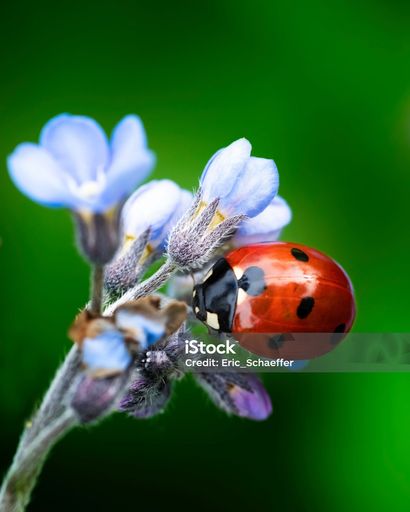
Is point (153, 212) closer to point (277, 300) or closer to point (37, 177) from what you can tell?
point (277, 300)

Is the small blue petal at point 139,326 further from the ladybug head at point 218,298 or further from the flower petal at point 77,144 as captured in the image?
the ladybug head at point 218,298

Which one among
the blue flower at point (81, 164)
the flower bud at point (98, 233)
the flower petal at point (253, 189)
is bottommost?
the flower petal at point (253, 189)

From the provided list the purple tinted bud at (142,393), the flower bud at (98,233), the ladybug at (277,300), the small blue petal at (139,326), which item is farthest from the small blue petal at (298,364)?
the flower bud at (98,233)

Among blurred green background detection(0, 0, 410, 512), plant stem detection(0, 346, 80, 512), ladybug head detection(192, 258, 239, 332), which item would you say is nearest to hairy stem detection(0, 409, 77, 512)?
plant stem detection(0, 346, 80, 512)

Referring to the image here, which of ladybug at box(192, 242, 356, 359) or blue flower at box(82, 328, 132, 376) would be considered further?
ladybug at box(192, 242, 356, 359)

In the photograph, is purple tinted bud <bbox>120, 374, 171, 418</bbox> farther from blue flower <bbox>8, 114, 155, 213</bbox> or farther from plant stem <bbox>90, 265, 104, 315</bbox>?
blue flower <bbox>8, 114, 155, 213</bbox>

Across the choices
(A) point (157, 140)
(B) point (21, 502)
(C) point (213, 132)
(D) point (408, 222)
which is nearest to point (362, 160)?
(D) point (408, 222)

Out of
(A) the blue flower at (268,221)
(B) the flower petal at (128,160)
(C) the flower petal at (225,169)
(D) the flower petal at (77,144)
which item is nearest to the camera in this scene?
(B) the flower petal at (128,160)
